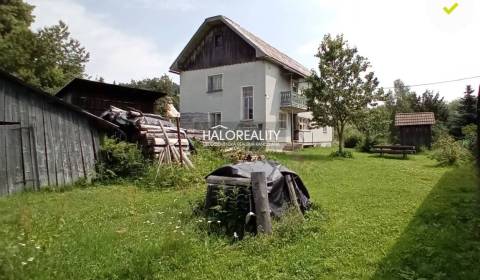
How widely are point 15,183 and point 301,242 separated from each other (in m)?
7.86

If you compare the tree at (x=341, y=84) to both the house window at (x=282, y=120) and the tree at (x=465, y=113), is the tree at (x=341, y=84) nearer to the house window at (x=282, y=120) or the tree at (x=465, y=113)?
the house window at (x=282, y=120)

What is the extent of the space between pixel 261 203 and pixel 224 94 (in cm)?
1720

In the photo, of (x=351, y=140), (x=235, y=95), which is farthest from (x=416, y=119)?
(x=235, y=95)

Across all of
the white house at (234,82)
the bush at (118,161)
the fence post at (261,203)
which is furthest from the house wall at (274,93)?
the fence post at (261,203)

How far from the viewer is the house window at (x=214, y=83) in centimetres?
2195

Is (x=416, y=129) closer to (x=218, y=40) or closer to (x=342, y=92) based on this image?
(x=342, y=92)

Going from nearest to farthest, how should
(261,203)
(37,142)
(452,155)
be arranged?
(261,203) < (37,142) < (452,155)

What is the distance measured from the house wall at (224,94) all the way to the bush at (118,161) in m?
10.9

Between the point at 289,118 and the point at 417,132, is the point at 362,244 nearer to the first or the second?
the point at 289,118

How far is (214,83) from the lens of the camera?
72.9 ft

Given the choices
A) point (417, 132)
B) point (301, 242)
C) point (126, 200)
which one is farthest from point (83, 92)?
point (417, 132)

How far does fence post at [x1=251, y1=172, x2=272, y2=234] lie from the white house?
49.9 ft

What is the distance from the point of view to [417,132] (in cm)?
2295

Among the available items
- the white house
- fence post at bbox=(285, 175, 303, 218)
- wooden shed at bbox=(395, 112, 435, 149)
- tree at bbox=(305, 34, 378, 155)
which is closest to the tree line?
tree at bbox=(305, 34, 378, 155)
